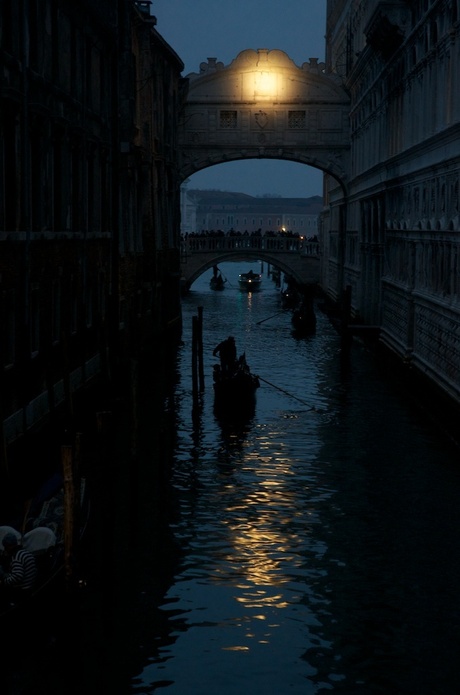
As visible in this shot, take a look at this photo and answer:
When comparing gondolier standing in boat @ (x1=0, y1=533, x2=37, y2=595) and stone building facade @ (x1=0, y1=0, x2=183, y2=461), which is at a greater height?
stone building facade @ (x1=0, y1=0, x2=183, y2=461)

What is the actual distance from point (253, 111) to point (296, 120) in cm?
172

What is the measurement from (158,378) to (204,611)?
1906 cm

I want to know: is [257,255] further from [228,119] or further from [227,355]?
[227,355]

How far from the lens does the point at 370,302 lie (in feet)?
137

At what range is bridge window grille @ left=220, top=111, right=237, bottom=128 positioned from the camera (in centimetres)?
5097

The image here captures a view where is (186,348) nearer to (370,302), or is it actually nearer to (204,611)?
(370,302)

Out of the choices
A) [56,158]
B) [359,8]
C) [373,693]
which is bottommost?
[373,693]

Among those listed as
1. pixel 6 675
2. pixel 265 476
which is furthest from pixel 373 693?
pixel 265 476

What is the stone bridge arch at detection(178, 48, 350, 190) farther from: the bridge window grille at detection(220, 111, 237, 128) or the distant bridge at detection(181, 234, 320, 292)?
the distant bridge at detection(181, 234, 320, 292)

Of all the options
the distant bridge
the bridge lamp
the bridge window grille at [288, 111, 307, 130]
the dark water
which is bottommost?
the dark water

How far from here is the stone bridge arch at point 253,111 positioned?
166 ft

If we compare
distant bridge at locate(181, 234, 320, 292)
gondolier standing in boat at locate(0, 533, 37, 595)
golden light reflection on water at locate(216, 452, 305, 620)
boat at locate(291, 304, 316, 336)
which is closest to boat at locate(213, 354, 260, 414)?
golden light reflection on water at locate(216, 452, 305, 620)

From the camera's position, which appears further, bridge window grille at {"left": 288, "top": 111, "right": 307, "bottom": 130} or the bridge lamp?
bridge window grille at {"left": 288, "top": 111, "right": 307, "bottom": 130}

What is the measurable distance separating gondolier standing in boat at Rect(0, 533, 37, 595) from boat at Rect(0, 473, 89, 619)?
71 mm
